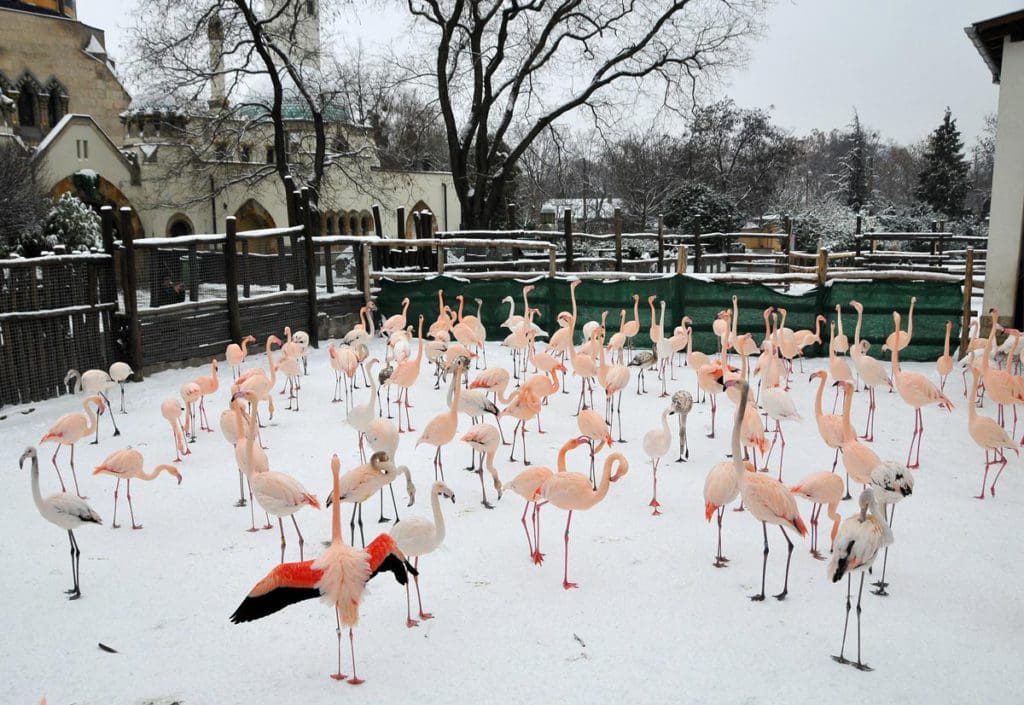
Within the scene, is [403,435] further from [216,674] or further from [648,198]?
[648,198]

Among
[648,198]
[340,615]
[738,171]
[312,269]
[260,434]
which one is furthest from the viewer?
[738,171]

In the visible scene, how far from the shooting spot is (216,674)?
429cm

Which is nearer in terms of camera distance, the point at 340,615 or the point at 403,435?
the point at 340,615

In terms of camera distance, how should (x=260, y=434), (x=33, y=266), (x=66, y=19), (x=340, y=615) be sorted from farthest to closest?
(x=66, y=19) → (x=33, y=266) → (x=260, y=434) → (x=340, y=615)

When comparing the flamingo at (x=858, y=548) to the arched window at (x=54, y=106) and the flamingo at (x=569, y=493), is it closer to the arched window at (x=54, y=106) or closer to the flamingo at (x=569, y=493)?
the flamingo at (x=569, y=493)

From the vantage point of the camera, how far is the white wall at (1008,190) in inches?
445

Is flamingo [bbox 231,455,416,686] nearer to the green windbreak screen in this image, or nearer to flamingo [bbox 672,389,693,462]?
flamingo [bbox 672,389,693,462]

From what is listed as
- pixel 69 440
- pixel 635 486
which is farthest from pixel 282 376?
pixel 635 486

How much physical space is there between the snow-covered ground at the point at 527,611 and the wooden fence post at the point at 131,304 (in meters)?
3.78

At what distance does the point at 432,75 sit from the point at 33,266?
17.2 m

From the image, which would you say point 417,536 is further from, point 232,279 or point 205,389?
point 232,279

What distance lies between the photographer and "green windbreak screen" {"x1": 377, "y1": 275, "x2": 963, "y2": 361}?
11.6m

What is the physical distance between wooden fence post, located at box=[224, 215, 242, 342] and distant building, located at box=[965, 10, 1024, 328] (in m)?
11.3

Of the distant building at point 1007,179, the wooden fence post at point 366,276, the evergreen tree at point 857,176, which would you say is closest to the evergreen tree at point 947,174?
the evergreen tree at point 857,176
